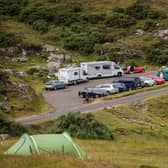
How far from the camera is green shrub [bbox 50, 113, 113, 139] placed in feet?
142

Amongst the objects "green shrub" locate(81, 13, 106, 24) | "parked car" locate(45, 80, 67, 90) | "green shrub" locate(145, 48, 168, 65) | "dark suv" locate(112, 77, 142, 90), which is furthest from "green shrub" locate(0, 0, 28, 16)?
"dark suv" locate(112, 77, 142, 90)

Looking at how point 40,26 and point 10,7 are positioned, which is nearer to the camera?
point 40,26

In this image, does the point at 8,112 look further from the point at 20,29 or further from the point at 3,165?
the point at 20,29

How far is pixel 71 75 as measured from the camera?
78938mm

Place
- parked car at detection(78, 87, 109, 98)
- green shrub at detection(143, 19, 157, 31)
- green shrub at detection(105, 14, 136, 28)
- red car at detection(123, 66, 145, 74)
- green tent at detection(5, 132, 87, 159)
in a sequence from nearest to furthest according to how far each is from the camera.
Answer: green tent at detection(5, 132, 87, 159), parked car at detection(78, 87, 109, 98), red car at detection(123, 66, 145, 74), green shrub at detection(143, 19, 157, 31), green shrub at detection(105, 14, 136, 28)

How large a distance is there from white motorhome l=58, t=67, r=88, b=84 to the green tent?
51.5 m

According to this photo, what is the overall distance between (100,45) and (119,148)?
66460 millimetres

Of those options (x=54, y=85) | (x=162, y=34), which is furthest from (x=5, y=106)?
(x=162, y=34)

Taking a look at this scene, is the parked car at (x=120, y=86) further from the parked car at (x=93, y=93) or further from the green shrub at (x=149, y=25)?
the green shrub at (x=149, y=25)

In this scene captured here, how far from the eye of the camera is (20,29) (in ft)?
364

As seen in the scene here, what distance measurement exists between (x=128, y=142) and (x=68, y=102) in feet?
71.6

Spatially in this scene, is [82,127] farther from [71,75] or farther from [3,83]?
[71,75]

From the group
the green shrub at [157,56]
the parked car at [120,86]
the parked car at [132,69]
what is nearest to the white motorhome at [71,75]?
the parked car at [120,86]

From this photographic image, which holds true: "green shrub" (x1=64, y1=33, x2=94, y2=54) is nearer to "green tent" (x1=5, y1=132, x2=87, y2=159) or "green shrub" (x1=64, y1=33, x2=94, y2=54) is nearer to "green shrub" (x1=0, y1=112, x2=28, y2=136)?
"green shrub" (x1=0, y1=112, x2=28, y2=136)
